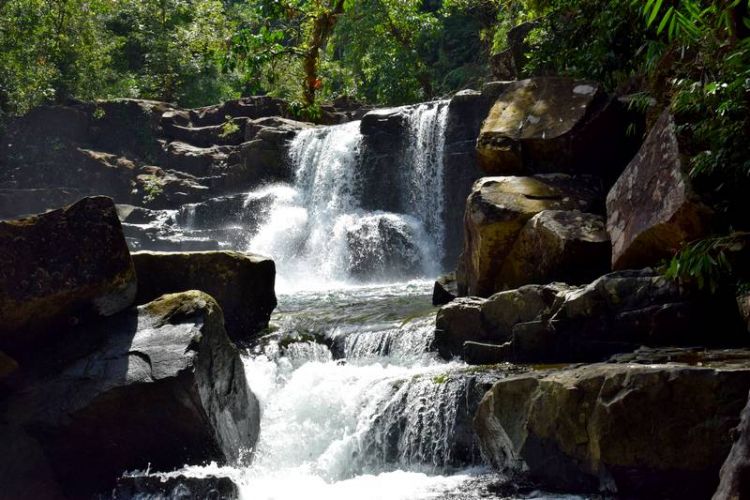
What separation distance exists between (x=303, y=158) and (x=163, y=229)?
4.32 meters

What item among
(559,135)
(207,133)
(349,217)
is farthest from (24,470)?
(207,133)

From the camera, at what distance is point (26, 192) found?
21.3 m

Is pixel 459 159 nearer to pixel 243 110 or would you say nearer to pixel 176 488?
pixel 243 110

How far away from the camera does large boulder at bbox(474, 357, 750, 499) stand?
15.5 ft

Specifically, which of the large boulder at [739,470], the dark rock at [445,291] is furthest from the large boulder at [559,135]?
the large boulder at [739,470]

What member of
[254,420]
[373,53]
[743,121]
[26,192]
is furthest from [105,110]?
[743,121]

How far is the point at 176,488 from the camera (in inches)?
237

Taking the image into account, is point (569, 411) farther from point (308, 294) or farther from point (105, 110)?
point (105, 110)

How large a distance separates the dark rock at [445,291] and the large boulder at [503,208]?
869 mm

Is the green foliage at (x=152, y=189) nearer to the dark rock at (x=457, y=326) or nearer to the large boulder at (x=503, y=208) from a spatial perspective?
the large boulder at (x=503, y=208)

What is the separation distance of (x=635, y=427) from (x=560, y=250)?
3690 millimetres

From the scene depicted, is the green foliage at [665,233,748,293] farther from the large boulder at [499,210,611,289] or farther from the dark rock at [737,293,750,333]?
the large boulder at [499,210,611,289]

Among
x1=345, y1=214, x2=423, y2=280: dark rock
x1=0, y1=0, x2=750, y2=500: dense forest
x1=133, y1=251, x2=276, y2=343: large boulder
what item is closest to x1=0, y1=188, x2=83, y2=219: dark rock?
x1=345, y1=214, x2=423, y2=280: dark rock

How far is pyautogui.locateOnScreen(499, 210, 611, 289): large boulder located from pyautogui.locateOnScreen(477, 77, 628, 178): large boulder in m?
1.54
